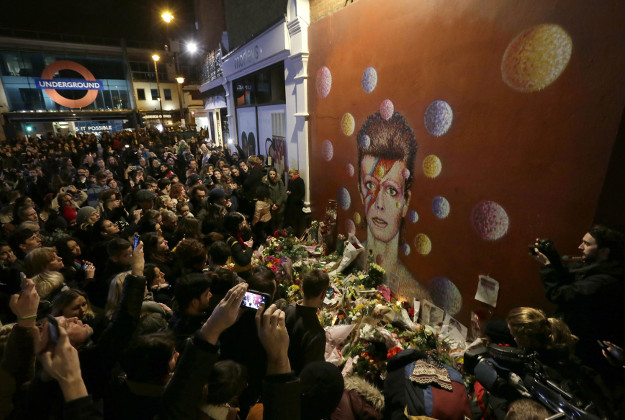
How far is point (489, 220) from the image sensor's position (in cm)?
314

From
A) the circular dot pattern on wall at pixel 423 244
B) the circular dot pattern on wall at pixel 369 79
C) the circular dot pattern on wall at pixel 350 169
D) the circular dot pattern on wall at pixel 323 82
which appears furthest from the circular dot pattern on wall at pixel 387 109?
the circular dot pattern on wall at pixel 423 244

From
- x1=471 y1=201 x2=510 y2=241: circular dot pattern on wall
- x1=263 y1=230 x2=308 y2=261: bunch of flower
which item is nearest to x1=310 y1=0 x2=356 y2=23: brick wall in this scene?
x1=471 y1=201 x2=510 y2=241: circular dot pattern on wall

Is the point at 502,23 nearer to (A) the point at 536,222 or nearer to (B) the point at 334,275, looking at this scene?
(A) the point at 536,222

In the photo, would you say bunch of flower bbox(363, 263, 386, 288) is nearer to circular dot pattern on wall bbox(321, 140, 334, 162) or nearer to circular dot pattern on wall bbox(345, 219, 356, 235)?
circular dot pattern on wall bbox(345, 219, 356, 235)

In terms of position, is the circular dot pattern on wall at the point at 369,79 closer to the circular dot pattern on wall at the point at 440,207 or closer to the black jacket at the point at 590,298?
the circular dot pattern on wall at the point at 440,207

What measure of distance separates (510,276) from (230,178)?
6.11 metres

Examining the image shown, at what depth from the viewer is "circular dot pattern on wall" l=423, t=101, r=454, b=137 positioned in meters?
3.38

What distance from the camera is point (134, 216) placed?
4496mm

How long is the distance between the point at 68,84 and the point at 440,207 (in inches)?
1300

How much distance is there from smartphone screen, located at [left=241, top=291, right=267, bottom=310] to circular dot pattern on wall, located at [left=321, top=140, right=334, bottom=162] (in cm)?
408

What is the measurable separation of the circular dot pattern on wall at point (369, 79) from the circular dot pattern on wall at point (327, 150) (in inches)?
51.8

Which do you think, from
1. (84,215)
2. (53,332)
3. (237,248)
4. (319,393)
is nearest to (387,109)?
(237,248)

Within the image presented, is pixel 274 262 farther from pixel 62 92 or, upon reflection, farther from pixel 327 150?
pixel 62 92

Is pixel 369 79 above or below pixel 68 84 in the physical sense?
below
